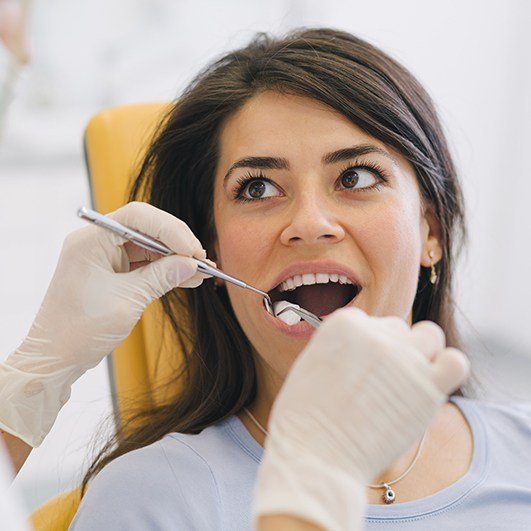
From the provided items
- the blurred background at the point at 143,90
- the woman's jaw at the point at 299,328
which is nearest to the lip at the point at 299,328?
the woman's jaw at the point at 299,328

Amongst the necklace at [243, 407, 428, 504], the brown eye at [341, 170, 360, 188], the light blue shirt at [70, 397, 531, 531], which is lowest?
the necklace at [243, 407, 428, 504]

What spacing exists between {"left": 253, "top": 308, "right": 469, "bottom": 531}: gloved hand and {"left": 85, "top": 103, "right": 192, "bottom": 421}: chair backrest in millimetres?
840

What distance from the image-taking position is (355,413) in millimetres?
828

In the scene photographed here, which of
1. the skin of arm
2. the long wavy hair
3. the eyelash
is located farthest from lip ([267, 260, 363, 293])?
the skin of arm

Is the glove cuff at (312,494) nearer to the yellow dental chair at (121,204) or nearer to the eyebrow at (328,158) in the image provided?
the eyebrow at (328,158)

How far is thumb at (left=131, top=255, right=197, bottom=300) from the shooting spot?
124 cm

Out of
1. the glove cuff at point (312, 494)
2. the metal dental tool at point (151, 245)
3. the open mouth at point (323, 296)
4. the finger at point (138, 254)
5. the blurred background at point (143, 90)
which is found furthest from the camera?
the blurred background at point (143, 90)

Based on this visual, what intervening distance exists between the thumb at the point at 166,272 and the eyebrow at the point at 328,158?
0.66 ft

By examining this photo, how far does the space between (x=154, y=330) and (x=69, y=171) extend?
155cm

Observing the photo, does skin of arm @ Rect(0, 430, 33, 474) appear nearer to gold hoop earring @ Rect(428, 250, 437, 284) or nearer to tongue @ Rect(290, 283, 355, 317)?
tongue @ Rect(290, 283, 355, 317)

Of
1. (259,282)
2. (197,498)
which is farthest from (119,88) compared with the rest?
(197,498)

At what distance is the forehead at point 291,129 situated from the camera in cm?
130

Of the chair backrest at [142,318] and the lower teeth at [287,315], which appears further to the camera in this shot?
A: the chair backrest at [142,318]

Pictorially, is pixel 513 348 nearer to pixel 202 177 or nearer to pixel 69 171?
pixel 69 171
